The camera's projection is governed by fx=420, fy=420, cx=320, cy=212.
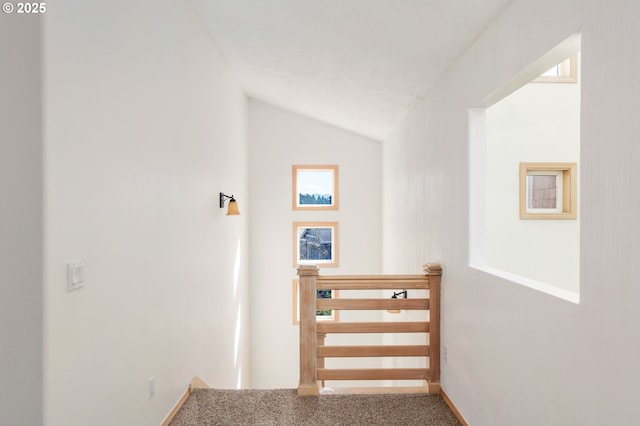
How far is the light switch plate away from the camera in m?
1.54

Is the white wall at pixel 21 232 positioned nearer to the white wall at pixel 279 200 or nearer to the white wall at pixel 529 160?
the white wall at pixel 529 160

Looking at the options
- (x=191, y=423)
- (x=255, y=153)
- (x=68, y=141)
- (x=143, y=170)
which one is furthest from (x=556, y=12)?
(x=255, y=153)

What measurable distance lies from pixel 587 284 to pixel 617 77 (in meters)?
0.69

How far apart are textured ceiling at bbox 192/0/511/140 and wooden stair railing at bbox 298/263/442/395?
63.5 inches

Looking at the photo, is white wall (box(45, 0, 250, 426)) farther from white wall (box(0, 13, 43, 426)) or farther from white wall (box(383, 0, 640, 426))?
white wall (box(383, 0, 640, 426))

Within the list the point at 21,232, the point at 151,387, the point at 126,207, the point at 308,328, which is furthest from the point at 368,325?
the point at 21,232

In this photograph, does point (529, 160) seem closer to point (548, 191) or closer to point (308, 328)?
point (548, 191)

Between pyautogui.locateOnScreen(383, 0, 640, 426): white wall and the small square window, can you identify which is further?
the small square window

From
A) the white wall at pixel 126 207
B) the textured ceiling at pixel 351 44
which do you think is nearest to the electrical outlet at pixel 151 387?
the white wall at pixel 126 207

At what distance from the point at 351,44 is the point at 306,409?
269 cm

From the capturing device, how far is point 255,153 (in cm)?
682

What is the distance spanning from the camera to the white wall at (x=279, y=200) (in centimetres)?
680

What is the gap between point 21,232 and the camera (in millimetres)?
1385

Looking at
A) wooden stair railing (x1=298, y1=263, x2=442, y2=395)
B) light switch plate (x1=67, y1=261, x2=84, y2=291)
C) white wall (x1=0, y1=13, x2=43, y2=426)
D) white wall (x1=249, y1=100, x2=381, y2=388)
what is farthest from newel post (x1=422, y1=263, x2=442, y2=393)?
white wall (x1=249, y1=100, x2=381, y2=388)
